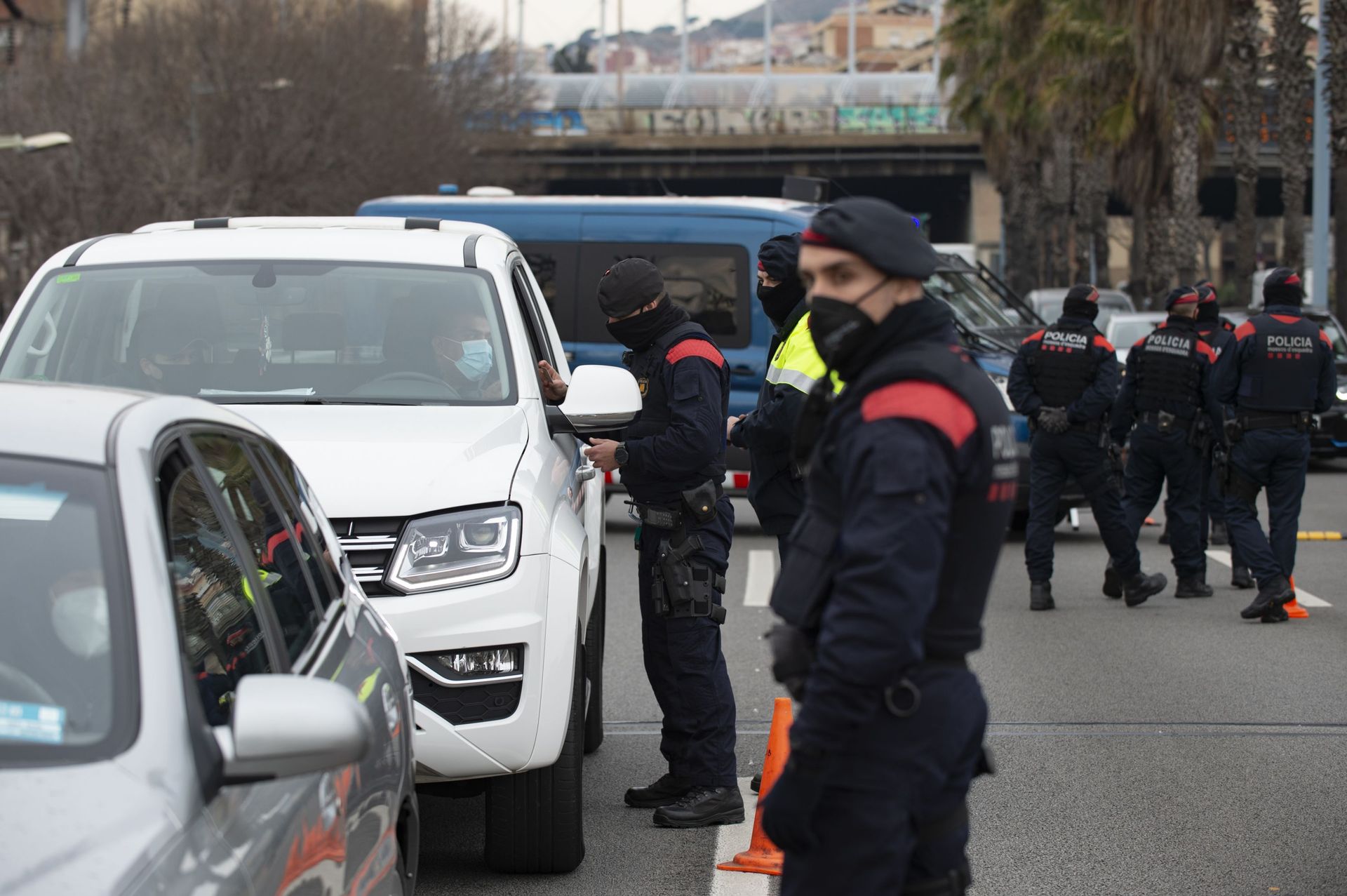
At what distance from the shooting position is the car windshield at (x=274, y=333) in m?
5.77

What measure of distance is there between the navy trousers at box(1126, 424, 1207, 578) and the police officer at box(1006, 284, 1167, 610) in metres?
0.30

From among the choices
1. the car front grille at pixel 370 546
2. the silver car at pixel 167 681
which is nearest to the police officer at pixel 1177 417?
the car front grille at pixel 370 546

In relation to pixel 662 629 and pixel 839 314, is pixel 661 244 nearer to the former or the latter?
pixel 662 629

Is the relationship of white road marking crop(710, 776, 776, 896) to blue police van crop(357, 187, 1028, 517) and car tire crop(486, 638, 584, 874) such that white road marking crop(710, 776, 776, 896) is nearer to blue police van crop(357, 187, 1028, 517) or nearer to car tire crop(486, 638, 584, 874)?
car tire crop(486, 638, 584, 874)

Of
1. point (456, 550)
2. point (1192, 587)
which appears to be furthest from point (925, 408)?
point (1192, 587)

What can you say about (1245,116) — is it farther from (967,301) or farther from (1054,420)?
(1054,420)

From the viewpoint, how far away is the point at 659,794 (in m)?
6.12

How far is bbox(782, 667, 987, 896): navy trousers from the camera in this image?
2.91 metres

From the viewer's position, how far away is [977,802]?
627 cm

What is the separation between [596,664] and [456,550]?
184cm

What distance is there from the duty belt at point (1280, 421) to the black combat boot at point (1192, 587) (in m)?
1.31

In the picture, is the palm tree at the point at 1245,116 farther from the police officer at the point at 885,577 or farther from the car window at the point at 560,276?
the police officer at the point at 885,577

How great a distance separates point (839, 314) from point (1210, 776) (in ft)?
13.3

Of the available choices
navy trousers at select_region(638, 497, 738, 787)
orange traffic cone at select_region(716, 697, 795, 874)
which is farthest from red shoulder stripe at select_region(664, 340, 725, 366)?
orange traffic cone at select_region(716, 697, 795, 874)
